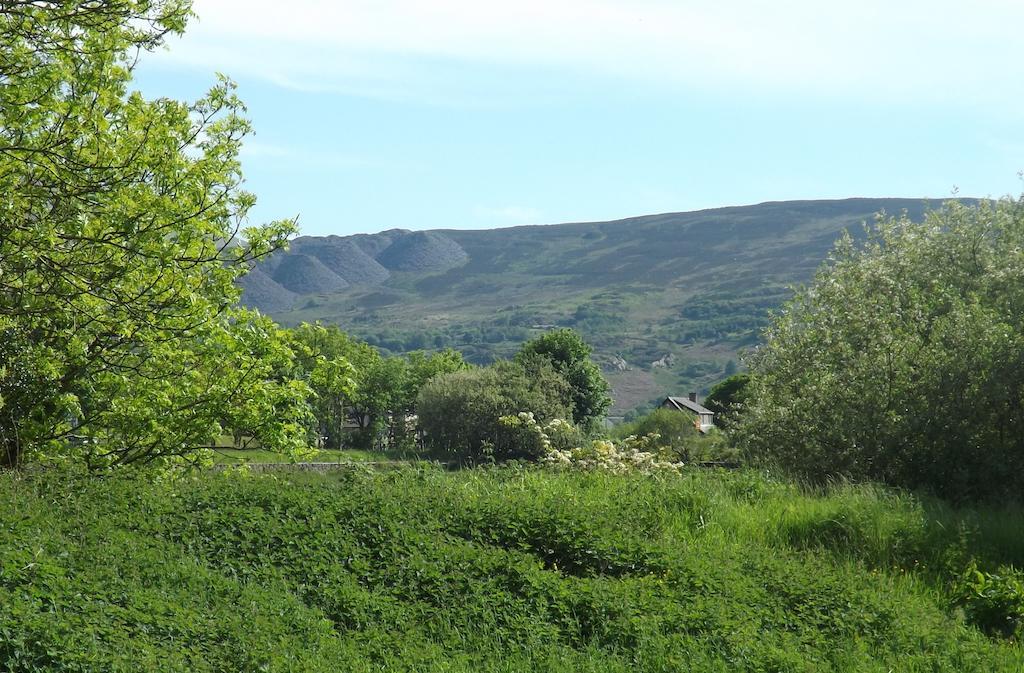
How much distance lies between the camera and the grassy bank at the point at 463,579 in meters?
6.62

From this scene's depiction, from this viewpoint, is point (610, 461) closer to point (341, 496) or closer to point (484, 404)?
point (341, 496)

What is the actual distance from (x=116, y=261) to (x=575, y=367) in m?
50.3

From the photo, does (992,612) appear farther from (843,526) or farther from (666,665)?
(666,665)

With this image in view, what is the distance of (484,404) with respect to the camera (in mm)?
52125

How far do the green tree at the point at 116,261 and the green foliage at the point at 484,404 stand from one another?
3748cm

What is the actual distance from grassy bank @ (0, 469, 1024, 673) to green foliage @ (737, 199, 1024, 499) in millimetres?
2025

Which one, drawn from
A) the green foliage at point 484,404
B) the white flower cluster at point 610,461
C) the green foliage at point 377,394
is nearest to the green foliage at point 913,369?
the white flower cluster at point 610,461

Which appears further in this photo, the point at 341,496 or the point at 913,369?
the point at 913,369

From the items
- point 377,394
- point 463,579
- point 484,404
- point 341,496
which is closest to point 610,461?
point 341,496

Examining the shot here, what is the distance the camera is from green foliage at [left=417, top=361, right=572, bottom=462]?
51.8 m

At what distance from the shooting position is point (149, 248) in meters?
10.6

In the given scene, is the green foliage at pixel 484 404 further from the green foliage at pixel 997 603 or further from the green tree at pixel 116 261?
the green foliage at pixel 997 603

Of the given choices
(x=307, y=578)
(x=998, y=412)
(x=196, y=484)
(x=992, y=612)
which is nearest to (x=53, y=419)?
(x=196, y=484)

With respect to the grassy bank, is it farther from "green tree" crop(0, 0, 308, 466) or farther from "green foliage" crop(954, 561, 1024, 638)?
"green tree" crop(0, 0, 308, 466)
